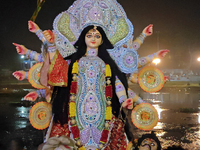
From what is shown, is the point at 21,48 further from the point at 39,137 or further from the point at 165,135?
the point at 165,135

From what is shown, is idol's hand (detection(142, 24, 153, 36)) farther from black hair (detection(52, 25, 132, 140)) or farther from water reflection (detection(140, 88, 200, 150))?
water reflection (detection(140, 88, 200, 150))

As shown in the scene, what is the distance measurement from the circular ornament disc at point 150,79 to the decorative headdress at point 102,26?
252 mm

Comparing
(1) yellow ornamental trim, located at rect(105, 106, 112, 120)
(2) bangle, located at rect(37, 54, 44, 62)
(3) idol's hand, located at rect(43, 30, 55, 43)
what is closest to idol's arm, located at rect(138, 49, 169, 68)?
(1) yellow ornamental trim, located at rect(105, 106, 112, 120)

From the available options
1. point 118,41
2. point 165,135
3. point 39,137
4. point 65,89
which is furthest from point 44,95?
point 165,135

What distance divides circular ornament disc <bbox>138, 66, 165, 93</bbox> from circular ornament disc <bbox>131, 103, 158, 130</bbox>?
10.1 inches

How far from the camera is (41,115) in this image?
292 centimetres

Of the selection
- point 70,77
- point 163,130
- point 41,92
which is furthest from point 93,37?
point 163,130


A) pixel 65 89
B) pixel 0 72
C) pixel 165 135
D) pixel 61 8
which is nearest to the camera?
pixel 65 89

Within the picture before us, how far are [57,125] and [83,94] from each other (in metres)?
0.56

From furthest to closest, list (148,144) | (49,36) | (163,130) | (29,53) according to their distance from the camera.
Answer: (163,130) < (29,53) < (49,36) < (148,144)

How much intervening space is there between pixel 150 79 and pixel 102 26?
106 cm

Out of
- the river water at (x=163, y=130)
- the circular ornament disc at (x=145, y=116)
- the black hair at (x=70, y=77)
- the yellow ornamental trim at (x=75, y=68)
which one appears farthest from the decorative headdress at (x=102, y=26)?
the river water at (x=163, y=130)

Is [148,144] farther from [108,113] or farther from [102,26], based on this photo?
[102,26]

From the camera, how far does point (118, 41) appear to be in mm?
2975
